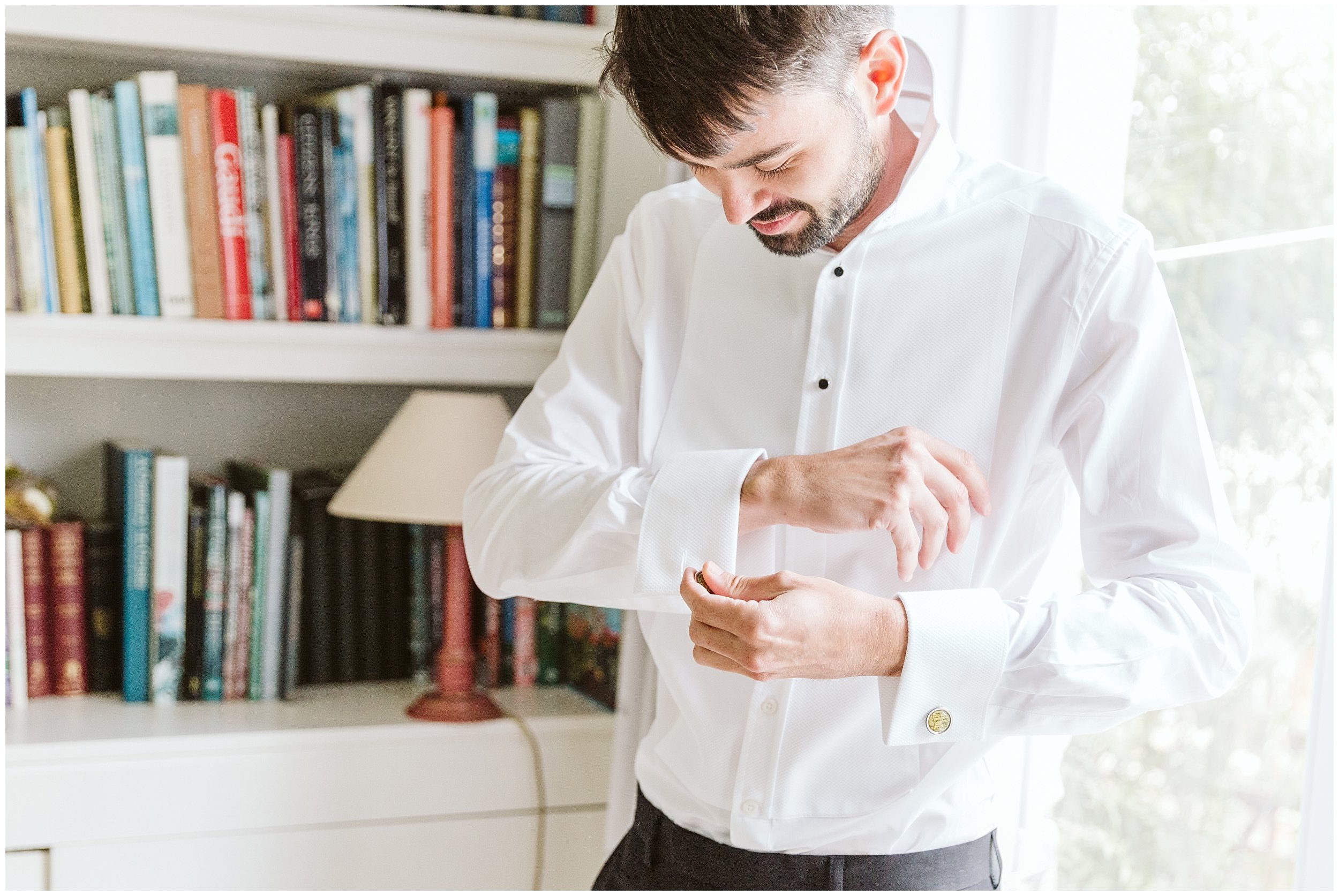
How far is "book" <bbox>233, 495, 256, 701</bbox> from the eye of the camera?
5.19 ft

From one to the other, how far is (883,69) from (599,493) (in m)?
0.42

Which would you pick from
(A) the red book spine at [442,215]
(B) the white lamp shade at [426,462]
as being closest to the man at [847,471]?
(B) the white lamp shade at [426,462]

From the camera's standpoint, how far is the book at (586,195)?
1.67 metres

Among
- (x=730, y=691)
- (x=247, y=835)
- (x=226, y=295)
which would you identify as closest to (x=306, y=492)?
(x=226, y=295)

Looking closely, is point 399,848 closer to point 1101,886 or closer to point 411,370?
point 411,370

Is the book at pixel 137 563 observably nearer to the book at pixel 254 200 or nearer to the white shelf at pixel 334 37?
the book at pixel 254 200

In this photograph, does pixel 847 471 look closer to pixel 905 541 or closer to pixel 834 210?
pixel 905 541

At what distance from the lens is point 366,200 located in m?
1.59

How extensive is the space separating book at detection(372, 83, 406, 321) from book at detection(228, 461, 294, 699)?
274mm

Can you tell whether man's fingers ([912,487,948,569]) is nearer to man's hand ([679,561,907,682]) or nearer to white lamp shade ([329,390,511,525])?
man's hand ([679,561,907,682])

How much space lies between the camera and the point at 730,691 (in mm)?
1027

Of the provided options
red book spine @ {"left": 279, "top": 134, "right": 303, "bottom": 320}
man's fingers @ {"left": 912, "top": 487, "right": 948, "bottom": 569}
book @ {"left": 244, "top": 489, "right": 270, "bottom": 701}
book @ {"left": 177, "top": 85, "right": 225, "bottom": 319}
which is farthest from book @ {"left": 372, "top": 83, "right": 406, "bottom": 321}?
man's fingers @ {"left": 912, "top": 487, "right": 948, "bottom": 569}

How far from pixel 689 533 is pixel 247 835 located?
89cm

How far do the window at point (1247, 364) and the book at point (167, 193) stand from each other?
1.18 m
